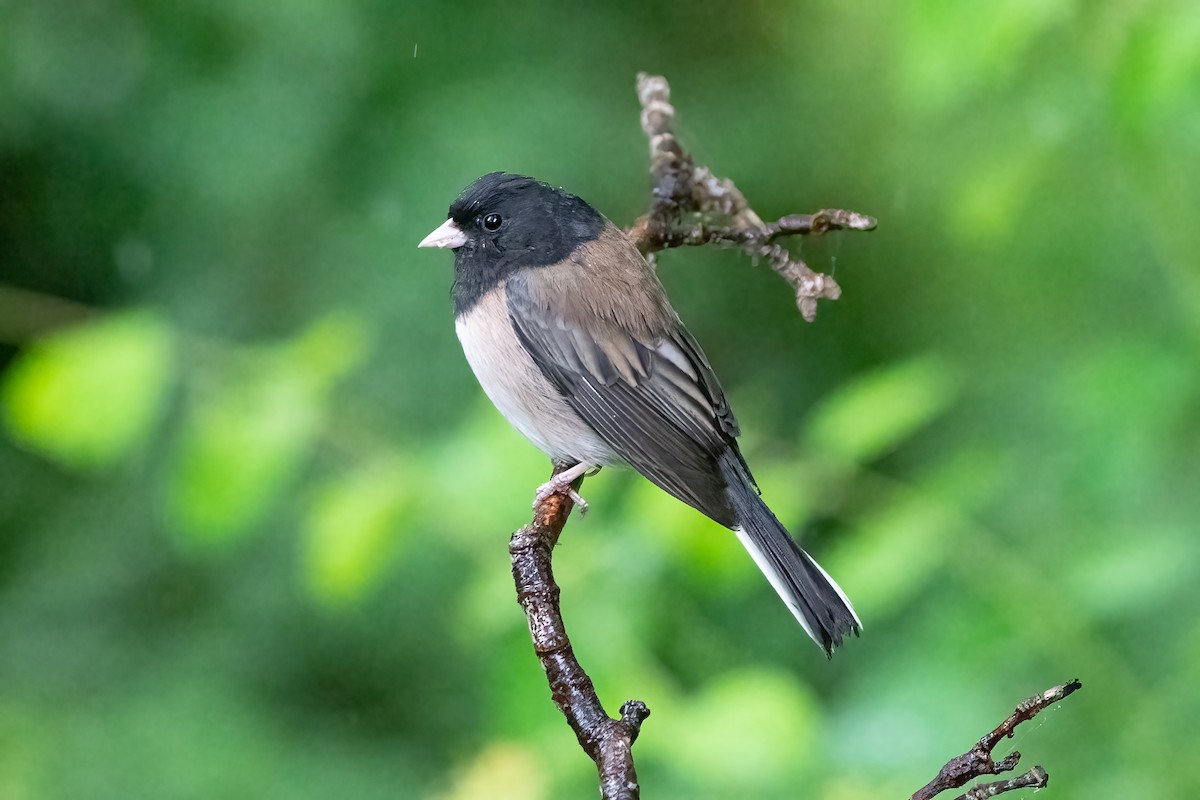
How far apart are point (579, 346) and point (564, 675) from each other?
29.5 inches

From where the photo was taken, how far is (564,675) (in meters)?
1.40

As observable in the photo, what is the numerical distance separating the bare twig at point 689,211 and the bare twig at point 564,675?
527 millimetres

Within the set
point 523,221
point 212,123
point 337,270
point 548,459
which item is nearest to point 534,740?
Result: point 548,459

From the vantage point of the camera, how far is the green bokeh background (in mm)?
2180

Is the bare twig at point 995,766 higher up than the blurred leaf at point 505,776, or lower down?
lower down

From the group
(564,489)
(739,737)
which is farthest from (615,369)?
(739,737)

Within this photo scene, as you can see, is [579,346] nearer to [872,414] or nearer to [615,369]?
[615,369]

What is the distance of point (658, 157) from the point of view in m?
2.20

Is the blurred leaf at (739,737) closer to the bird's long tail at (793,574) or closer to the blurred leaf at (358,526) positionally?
the bird's long tail at (793,574)

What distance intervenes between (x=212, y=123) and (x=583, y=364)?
1.37m

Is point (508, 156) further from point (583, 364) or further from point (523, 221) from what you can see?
point (583, 364)

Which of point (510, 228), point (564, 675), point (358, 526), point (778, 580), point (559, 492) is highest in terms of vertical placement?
point (510, 228)

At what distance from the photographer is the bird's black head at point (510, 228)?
2090 millimetres

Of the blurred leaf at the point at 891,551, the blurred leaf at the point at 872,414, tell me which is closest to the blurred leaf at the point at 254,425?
the blurred leaf at the point at 872,414
